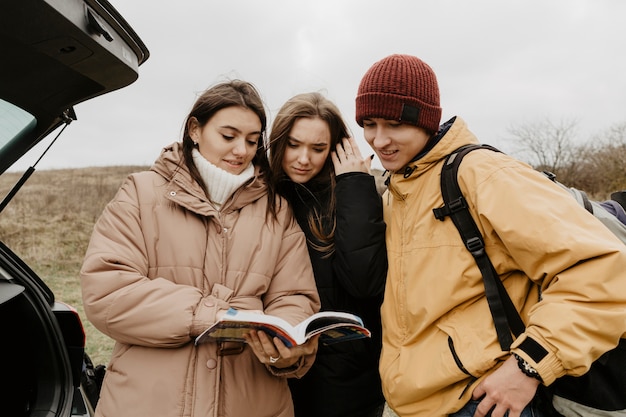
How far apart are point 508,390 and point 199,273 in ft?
3.60

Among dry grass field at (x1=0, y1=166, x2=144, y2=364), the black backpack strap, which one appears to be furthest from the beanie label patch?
dry grass field at (x1=0, y1=166, x2=144, y2=364)

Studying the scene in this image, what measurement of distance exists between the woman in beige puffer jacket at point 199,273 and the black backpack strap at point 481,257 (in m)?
0.66

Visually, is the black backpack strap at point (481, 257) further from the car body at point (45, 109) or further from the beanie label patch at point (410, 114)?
the car body at point (45, 109)

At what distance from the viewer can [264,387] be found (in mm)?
1748

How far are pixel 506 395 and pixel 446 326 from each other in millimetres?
270

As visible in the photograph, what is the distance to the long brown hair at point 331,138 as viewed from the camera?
2209mm

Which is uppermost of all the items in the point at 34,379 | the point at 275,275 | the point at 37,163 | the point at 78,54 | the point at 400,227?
the point at 78,54

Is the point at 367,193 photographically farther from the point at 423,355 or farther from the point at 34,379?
the point at 34,379

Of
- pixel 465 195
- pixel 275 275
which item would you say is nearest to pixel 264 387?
pixel 275 275

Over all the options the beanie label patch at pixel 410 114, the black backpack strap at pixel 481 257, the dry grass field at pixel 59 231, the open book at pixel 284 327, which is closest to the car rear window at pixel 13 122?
the open book at pixel 284 327

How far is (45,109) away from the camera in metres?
1.49

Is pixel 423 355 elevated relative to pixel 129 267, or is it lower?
lower

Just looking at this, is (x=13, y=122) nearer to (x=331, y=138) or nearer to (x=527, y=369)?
(x=331, y=138)

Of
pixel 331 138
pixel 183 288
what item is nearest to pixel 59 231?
pixel 331 138
